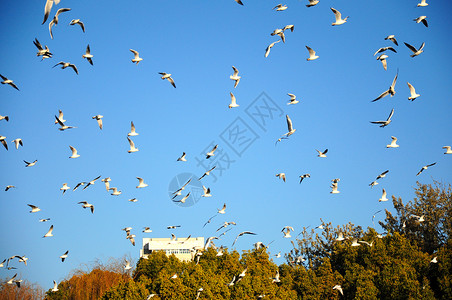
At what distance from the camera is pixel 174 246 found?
142 meters

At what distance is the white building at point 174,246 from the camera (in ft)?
457

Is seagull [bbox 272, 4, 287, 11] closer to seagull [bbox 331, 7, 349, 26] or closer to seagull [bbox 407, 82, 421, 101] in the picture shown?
seagull [bbox 331, 7, 349, 26]

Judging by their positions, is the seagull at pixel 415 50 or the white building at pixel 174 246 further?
the white building at pixel 174 246

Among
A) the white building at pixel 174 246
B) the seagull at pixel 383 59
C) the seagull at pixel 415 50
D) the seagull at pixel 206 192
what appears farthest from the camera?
the white building at pixel 174 246

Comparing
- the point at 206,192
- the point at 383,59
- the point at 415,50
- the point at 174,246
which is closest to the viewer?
the point at 415,50

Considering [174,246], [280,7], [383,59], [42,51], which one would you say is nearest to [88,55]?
[42,51]

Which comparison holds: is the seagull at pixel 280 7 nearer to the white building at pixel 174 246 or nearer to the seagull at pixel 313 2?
the seagull at pixel 313 2

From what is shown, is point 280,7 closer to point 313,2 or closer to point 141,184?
point 313,2

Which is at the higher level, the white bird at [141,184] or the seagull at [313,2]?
the seagull at [313,2]

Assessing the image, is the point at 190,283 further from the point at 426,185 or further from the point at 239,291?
the point at 426,185

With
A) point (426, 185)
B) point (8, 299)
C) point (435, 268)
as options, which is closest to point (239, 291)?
point (435, 268)

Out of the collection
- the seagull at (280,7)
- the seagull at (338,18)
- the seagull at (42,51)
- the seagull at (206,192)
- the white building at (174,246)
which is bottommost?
the seagull at (206,192)

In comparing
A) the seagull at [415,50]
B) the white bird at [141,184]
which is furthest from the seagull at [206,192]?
the seagull at [415,50]

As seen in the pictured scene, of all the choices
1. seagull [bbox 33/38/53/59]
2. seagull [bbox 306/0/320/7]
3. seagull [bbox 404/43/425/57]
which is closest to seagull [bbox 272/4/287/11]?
seagull [bbox 306/0/320/7]
